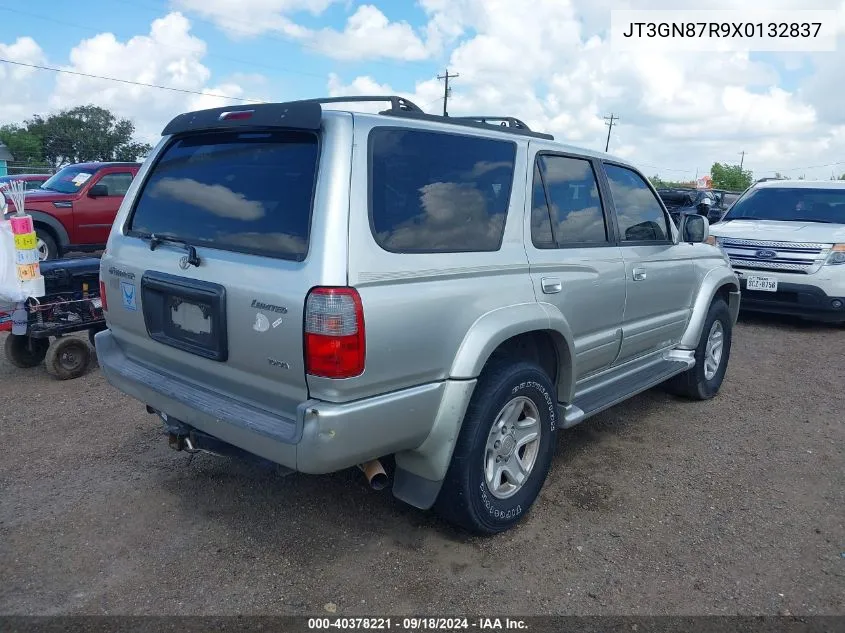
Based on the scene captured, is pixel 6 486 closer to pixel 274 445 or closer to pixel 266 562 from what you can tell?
pixel 266 562

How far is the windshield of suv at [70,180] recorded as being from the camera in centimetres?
1205

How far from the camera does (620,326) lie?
13.8 feet

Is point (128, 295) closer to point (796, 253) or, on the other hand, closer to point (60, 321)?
point (60, 321)

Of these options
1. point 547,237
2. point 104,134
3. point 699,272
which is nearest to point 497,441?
point 547,237

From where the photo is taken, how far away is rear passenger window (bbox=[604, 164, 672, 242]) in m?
4.38

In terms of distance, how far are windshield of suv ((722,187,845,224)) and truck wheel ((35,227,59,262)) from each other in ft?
35.6

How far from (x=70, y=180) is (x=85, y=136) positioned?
44.7 metres

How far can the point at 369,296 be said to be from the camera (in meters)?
2.61

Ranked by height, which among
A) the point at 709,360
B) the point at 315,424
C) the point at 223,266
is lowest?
the point at 709,360

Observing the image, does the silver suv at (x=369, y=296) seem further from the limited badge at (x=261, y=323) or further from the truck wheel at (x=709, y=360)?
the truck wheel at (x=709, y=360)

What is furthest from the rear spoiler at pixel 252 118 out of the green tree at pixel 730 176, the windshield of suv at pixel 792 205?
the green tree at pixel 730 176

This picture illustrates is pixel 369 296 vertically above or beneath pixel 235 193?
beneath

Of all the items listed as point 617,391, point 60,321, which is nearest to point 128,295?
point 617,391

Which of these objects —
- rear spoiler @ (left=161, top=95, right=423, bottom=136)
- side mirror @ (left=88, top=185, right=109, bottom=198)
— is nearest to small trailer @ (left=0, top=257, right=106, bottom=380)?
rear spoiler @ (left=161, top=95, right=423, bottom=136)
